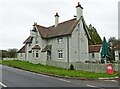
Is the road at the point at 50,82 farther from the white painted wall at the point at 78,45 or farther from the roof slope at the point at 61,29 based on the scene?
the roof slope at the point at 61,29

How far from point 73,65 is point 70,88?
19107 millimetres

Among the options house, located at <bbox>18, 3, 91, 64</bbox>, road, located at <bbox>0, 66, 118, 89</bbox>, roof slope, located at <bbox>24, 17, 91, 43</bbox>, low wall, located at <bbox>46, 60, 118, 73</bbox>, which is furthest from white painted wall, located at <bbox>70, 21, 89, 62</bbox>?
road, located at <bbox>0, 66, 118, 89</bbox>

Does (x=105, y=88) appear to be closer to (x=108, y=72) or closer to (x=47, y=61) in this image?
(x=108, y=72)

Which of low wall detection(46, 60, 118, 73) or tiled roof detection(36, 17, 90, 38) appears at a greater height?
tiled roof detection(36, 17, 90, 38)

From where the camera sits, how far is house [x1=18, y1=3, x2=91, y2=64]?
123 feet

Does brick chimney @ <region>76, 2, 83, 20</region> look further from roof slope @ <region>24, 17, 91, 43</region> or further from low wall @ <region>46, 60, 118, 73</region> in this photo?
low wall @ <region>46, 60, 118, 73</region>

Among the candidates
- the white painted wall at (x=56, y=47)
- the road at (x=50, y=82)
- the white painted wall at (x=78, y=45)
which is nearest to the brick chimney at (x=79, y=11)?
the white painted wall at (x=78, y=45)

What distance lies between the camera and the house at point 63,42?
37.3m

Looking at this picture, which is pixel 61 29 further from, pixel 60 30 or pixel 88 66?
pixel 88 66

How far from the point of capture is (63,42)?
38438 mm

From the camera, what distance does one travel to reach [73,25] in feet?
123

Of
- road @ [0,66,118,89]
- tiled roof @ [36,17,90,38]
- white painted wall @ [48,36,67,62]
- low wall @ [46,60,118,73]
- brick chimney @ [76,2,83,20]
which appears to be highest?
brick chimney @ [76,2,83,20]

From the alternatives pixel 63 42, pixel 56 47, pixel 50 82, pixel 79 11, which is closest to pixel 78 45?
pixel 63 42

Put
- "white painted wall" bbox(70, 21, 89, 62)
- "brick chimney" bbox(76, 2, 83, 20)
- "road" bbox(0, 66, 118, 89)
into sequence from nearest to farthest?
1. "road" bbox(0, 66, 118, 89)
2. "white painted wall" bbox(70, 21, 89, 62)
3. "brick chimney" bbox(76, 2, 83, 20)
